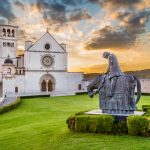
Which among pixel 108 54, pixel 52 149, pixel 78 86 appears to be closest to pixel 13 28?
pixel 78 86

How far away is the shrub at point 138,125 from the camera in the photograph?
40.9ft

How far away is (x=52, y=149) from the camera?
11695mm

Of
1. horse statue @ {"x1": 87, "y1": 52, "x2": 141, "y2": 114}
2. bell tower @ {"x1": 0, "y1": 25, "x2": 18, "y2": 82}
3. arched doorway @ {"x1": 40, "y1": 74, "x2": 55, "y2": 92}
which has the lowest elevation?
horse statue @ {"x1": 87, "y1": 52, "x2": 141, "y2": 114}

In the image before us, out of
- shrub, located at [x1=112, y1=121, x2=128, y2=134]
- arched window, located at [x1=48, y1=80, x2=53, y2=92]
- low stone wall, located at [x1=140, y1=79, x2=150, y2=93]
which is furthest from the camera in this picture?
arched window, located at [x1=48, y1=80, x2=53, y2=92]

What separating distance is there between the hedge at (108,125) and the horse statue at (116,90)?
133 cm

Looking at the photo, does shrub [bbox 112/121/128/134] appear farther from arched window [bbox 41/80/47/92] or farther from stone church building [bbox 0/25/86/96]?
arched window [bbox 41/80/47/92]

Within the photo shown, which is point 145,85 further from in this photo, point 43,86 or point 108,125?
point 108,125

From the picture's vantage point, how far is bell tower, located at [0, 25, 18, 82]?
56.4 m

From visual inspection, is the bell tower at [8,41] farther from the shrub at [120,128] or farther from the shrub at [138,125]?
the shrub at [138,125]

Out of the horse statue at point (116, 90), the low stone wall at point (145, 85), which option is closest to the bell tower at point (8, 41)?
the low stone wall at point (145, 85)

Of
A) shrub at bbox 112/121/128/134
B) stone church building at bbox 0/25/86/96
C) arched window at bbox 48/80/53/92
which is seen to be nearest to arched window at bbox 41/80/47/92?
stone church building at bbox 0/25/86/96

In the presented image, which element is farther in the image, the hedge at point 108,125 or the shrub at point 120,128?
the shrub at point 120,128

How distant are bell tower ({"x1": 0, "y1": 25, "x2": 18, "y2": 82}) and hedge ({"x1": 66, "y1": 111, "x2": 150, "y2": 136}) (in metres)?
44.6

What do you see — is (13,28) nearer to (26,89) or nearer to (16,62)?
(16,62)
